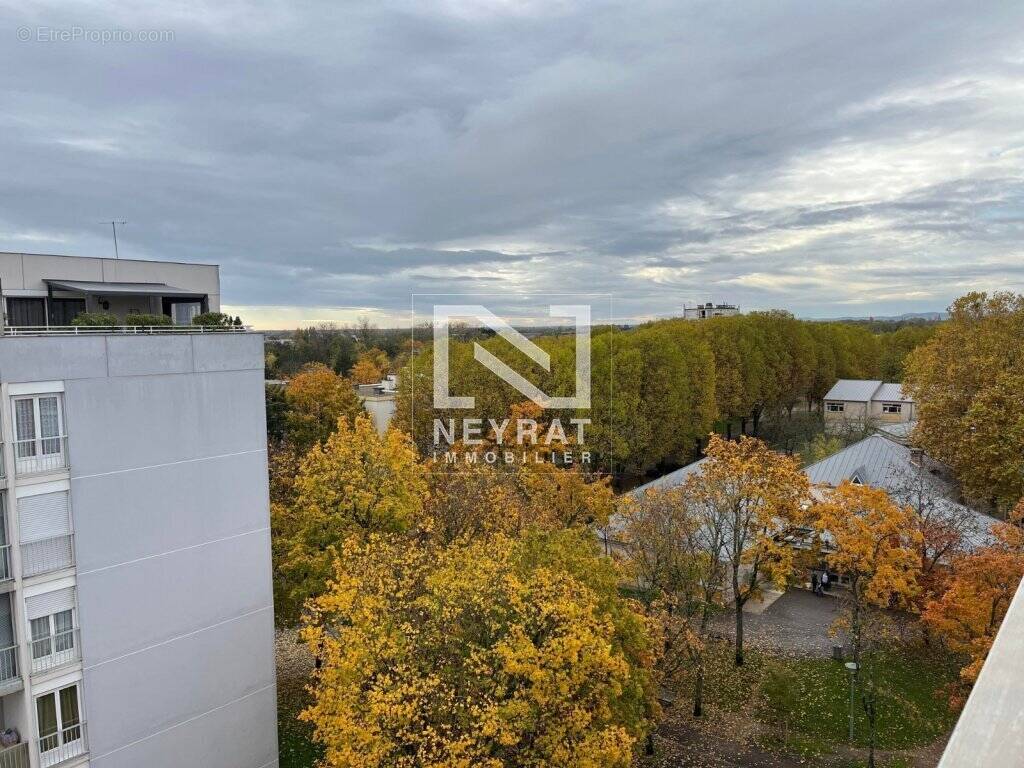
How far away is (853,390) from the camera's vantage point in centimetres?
5494

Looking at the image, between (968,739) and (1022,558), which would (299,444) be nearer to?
(1022,558)

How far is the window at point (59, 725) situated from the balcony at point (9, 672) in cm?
47

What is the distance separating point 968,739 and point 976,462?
27.8m

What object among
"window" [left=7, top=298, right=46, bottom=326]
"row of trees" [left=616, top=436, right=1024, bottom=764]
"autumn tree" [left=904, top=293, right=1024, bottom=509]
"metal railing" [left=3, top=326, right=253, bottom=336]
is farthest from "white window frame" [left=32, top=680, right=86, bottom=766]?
"autumn tree" [left=904, top=293, right=1024, bottom=509]

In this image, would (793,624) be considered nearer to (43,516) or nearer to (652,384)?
(652,384)

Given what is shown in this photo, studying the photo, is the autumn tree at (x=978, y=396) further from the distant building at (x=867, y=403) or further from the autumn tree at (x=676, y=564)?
the distant building at (x=867, y=403)

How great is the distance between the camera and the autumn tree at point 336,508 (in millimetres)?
17078

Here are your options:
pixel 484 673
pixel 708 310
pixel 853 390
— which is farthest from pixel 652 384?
pixel 708 310

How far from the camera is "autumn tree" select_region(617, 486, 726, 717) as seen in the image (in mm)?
16844

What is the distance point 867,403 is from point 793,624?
3776cm

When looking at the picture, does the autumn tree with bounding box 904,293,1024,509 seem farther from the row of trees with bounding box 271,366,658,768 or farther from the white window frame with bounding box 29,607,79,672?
the white window frame with bounding box 29,607,79,672

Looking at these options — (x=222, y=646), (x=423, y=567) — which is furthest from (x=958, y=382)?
(x=222, y=646)

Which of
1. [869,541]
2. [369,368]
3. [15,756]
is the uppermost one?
[369,368]

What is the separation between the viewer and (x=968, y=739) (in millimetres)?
3270
